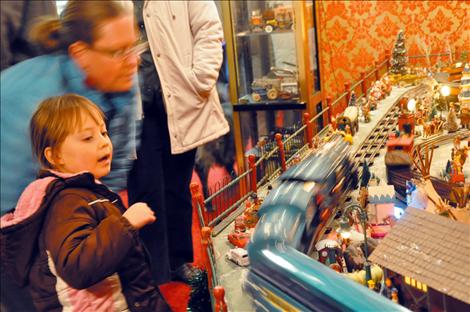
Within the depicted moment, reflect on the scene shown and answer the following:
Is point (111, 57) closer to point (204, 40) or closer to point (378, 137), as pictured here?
point (204, 40)

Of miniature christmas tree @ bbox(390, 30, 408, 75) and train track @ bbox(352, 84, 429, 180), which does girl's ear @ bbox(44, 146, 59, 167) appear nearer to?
train track @ bbox(352, 84, 429, 180)

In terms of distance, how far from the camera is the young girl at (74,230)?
1956mm

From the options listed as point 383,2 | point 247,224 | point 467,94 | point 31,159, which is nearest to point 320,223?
point 247,224

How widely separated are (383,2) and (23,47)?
1918mm

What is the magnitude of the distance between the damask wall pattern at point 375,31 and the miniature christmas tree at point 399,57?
8 centimetres

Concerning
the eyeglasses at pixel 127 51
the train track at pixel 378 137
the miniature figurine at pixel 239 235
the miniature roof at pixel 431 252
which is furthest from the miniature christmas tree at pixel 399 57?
the miniature roof at pixel 431 252

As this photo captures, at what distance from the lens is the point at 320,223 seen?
171cm

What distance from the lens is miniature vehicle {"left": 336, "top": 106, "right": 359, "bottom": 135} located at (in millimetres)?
2453

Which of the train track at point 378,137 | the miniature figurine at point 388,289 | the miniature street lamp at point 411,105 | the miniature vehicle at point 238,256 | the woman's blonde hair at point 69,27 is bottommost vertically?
the miniature vehicle at point 238,256

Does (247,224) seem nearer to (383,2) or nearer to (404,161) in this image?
(404,161)

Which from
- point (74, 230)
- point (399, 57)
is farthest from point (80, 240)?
point (399, 57)

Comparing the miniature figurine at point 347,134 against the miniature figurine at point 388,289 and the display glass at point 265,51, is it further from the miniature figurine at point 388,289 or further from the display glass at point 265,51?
the display glass at point 265,51

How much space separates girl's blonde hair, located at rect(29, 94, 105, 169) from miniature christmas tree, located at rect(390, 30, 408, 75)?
171 cm

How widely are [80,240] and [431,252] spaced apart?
1.11 meters
